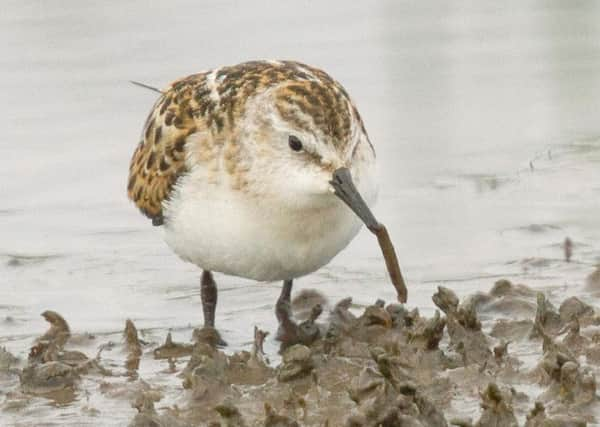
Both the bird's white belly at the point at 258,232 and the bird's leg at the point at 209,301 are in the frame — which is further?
the bird's leg at the point at 209,301

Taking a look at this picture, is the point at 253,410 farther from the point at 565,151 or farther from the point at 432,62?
the point at 432,62

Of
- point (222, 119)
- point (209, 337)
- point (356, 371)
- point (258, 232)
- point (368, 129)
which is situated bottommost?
point (368, 129)

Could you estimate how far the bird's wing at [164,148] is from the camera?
29.8ft

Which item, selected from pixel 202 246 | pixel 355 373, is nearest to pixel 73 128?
pixel 202 246

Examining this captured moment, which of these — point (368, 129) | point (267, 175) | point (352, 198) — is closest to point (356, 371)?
point (352, 198)

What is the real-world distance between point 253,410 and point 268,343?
145 centimetres

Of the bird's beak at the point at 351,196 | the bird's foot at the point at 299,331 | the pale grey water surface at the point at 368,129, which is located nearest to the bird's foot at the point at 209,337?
the pale grey water surface at the point at 368,129

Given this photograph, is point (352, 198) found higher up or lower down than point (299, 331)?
higher up

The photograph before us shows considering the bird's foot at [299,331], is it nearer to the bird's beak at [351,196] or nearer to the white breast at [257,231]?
the white breast at [257,231]

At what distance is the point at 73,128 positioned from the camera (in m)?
13.8

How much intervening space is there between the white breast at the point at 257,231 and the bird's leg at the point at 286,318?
39 centimetres

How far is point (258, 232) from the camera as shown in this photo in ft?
27.9

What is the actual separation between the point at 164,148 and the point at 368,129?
4.36 m

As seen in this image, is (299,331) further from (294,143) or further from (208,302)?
(294,143)
